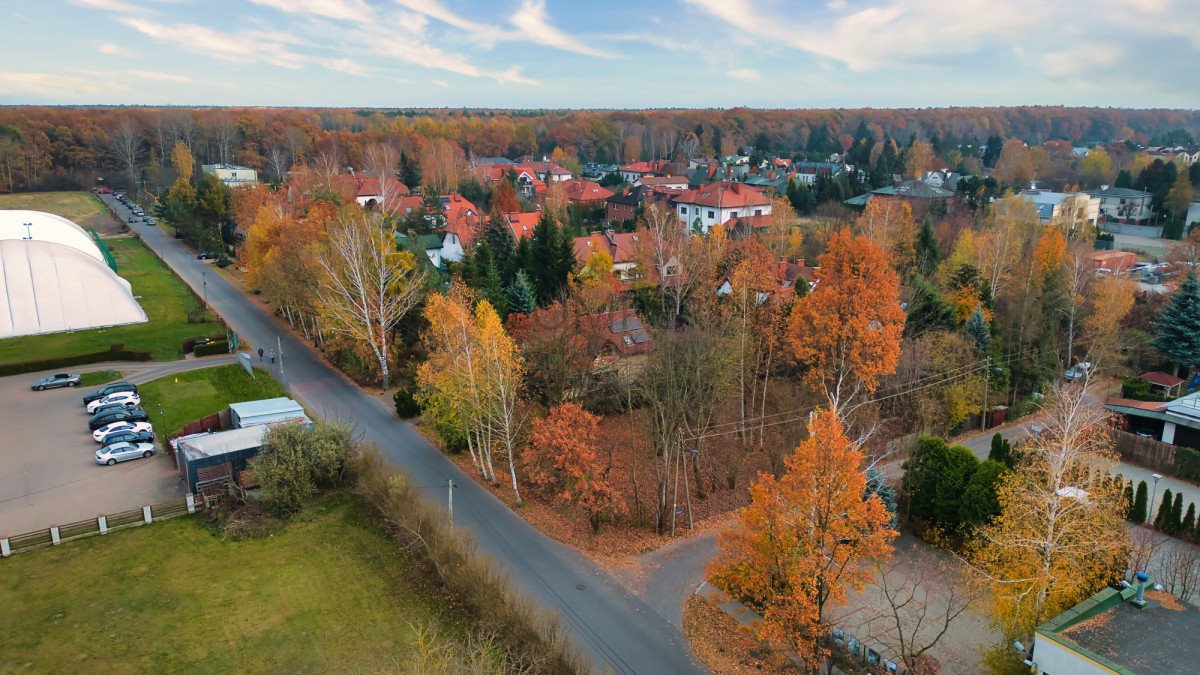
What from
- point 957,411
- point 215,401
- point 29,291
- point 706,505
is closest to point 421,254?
point 215,401

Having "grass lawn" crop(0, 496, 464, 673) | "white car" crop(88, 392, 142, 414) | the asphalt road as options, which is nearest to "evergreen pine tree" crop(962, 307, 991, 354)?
the asphalt road

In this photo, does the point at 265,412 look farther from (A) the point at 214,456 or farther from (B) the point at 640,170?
(B) the point at 640,170

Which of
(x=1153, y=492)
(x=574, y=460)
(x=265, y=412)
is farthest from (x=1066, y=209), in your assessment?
(x=265, y=412)

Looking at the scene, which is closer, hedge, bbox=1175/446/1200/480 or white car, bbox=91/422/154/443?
hedge, bbox=1175/446/1200/480

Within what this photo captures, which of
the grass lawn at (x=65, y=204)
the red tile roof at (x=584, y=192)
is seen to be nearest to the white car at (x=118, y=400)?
the grass lawn at (x=65, y=204)

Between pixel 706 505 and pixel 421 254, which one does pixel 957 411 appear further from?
pixel 421 254

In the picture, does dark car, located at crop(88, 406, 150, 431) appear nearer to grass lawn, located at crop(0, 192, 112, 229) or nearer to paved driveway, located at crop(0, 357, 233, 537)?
paved driveway, located at crop(0, 357, 233, 537)
